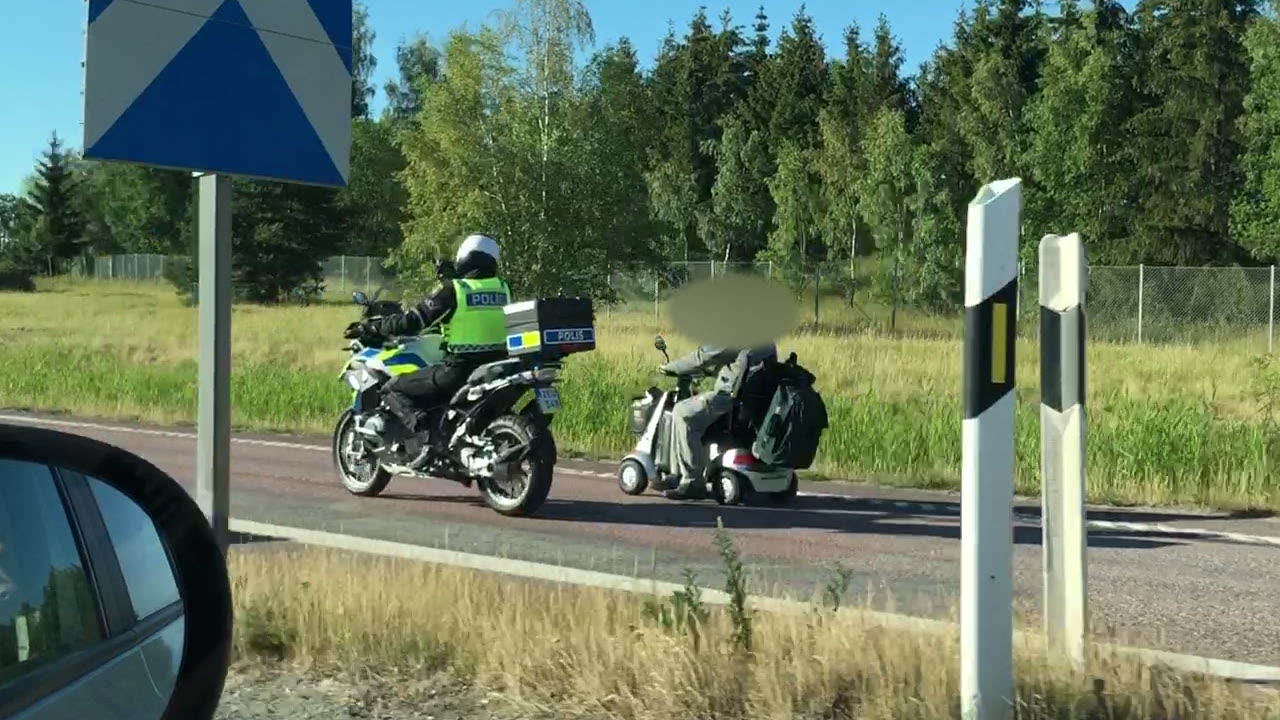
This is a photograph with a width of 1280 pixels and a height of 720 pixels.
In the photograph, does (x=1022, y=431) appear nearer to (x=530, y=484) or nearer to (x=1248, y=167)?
(x=530, y=484)

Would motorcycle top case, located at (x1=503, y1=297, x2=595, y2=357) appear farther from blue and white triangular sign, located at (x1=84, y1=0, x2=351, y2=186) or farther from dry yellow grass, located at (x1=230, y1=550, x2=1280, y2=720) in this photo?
blue and white triangular sign, located at (x1=84, y1=0, x2=351, y2=186)

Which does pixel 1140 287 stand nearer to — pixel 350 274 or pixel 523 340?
pixel 523 340

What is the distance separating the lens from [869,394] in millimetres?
16828

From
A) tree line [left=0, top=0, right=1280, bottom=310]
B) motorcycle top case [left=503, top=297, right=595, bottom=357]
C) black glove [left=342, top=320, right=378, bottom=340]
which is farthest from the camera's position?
tree line [left=0, top=0, right=1280, bottom=310]

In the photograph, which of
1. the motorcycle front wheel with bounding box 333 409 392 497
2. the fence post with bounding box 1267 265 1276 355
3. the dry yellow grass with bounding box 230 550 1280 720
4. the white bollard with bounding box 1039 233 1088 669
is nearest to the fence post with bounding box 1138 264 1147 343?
the fence post with bounding box 1267 265 1276 355

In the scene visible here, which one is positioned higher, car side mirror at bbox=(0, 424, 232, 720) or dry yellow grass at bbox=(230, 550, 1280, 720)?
car side mirror at bbox=(0, 424, 232, 720)

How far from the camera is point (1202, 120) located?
53219 millimetres

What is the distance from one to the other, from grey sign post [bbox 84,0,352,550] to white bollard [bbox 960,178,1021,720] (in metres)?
2.21

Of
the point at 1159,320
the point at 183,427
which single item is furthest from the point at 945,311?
the point at 183,427

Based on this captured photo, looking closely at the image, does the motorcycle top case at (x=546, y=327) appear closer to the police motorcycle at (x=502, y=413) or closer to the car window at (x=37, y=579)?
the police motorcycle at (x=502, y=413)

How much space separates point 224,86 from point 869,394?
1277 centimetres

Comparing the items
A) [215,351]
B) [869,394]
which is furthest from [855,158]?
[215,351]

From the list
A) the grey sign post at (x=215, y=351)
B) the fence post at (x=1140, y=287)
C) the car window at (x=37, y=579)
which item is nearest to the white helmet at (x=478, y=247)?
the grey sign post at (x=215, y=351)

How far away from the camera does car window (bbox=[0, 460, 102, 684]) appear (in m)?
2.11
